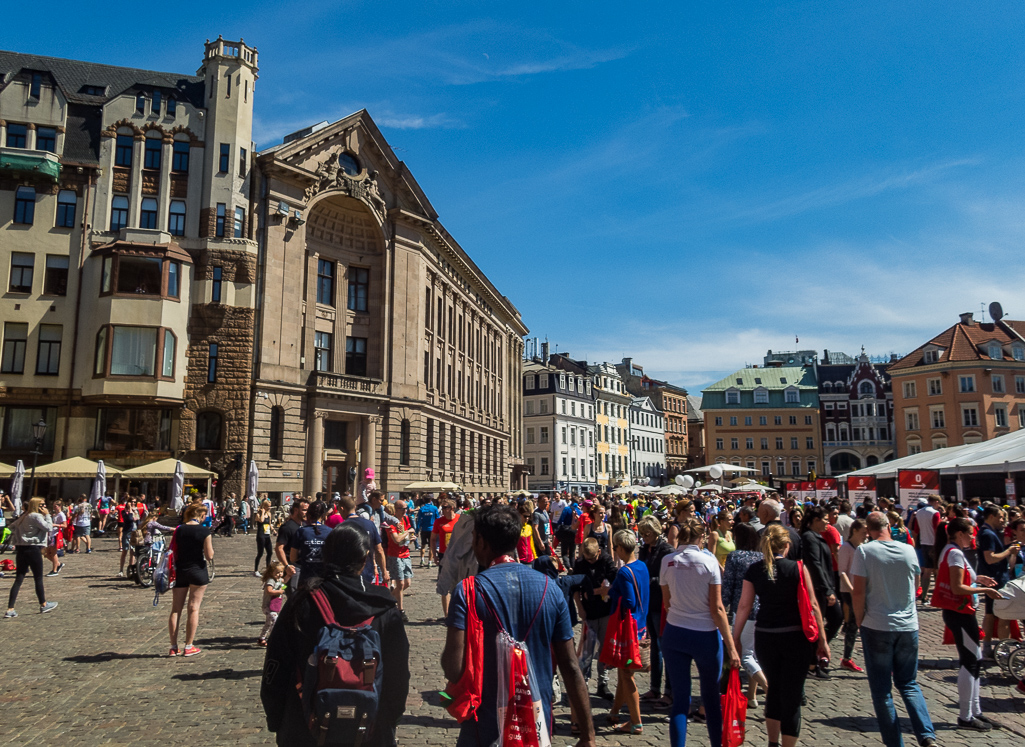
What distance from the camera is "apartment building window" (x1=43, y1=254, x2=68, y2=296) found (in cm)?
3375

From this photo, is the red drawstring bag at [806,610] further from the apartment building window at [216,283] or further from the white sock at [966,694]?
the apartment building window at [216,283]

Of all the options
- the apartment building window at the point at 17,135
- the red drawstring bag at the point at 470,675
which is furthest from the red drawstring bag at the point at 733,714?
the apartment building window at the point at 17,135

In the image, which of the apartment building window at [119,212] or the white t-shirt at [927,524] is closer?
the white t-shirt at [927,524]

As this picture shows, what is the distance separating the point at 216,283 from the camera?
Answer: 35.2 m

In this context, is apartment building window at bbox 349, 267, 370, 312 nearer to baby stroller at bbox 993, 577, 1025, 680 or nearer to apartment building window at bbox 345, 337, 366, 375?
apartment building window at bbox 345, 337, 366, 375

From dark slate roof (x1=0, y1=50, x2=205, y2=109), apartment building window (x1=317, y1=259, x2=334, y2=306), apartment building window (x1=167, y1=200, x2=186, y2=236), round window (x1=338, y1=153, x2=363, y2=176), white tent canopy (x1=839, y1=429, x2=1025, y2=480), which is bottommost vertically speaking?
white tent canopy (x1=839, y1=429, x2=1025, y2=480)

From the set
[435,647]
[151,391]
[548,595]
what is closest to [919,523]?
[435,647]

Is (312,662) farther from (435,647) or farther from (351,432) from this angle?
(351,432)

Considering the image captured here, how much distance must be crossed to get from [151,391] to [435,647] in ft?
91.1

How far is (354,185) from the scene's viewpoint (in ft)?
132

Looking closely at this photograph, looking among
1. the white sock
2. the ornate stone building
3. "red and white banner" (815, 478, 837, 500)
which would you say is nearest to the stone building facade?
the ornate stone building

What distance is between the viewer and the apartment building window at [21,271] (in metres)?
33.6

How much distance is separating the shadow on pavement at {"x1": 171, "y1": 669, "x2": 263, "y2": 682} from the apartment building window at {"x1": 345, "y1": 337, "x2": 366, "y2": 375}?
3356 cm

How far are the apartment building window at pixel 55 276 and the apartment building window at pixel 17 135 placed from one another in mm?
5502
